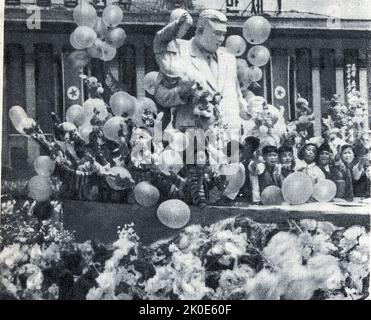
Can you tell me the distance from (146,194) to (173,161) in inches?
16.2

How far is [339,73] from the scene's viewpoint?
748 centimetres

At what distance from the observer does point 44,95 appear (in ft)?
23.5

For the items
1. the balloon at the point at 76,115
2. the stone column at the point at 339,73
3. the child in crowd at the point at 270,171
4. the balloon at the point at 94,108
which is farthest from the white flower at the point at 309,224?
the balloon at the point at 76,115

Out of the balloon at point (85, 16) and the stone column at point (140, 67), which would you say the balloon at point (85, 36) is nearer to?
the balloon at point (85, 16)

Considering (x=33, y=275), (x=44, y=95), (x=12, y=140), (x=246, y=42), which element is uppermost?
(x=246, y=42)

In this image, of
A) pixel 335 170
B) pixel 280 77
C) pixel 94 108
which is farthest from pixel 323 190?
pixel 94 108

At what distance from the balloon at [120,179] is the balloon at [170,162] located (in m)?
0.32

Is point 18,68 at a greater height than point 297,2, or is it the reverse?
point 297,2

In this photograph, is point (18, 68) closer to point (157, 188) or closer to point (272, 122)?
point (157, 188)

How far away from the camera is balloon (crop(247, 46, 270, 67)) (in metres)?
7.29

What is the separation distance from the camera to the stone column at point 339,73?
24.4 ft

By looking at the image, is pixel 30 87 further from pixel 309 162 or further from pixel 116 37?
pixel 309 162

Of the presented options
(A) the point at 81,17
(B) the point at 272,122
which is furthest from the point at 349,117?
(A) the point at 81,17

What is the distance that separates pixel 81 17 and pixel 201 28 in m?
1.17
